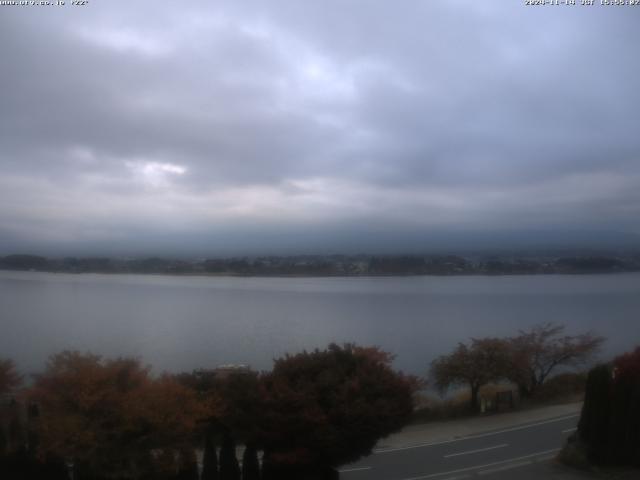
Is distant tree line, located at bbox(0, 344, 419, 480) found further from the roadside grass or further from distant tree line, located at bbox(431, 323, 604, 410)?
distant tree line, located at bbox(431, 323, 604, 410)

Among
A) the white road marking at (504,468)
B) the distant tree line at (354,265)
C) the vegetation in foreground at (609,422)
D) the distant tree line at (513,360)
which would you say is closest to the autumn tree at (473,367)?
the distant tree line at (513,360)

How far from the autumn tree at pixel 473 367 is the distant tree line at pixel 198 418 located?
11847 mm

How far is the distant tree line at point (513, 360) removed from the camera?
2423cm

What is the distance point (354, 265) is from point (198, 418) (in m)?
42.7

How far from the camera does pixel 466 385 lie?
26.0 meters

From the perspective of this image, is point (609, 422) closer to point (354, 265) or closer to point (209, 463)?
point (209, 463)

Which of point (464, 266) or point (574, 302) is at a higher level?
point (464, 266)

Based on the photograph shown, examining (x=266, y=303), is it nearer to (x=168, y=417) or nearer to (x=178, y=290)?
(x=178, y=290)

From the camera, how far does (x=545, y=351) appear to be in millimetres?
28688

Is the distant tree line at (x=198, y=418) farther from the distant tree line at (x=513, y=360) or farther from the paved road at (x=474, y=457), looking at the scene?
the distant tree line at (x=513, y=360)

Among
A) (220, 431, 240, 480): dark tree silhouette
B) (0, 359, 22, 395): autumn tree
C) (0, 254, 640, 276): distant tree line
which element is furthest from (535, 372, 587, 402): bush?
(0, 359, 22, 395): autumn tree

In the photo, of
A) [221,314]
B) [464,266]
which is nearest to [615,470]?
[221,314]

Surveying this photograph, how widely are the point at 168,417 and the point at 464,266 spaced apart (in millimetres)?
45615

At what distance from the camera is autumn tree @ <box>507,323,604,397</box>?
26.2 meters
